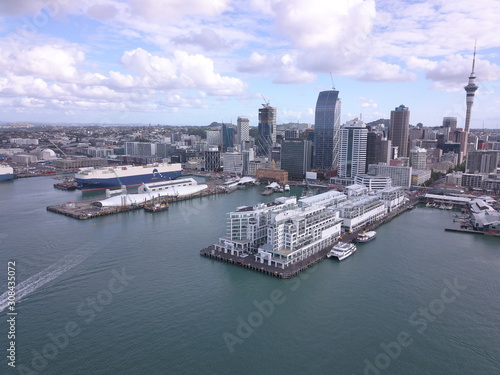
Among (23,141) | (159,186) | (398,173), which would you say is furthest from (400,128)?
(23,141)

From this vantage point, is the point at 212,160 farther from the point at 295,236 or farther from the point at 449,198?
the point at 295,236

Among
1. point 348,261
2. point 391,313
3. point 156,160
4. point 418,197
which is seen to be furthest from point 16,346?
point 156,160

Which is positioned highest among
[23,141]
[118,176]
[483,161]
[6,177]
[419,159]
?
[23,141]

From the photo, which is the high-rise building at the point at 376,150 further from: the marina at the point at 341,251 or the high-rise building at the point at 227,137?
the marina at the point at 341,251

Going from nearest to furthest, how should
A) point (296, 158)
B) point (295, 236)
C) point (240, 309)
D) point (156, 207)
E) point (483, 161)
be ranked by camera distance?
point (240, 309)
point (295, 236)
point (156, 207)
point (483, 161)
point (296, 158)

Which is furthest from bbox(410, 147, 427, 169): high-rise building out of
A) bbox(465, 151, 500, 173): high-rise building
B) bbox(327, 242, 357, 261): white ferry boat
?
bbox(327, 242, 357, 261): white ferry boat

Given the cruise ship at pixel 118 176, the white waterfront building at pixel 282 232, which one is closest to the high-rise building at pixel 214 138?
the cruise ship at pixel 118 176

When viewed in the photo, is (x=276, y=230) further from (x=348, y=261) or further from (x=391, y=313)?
(x=391, y=313)
